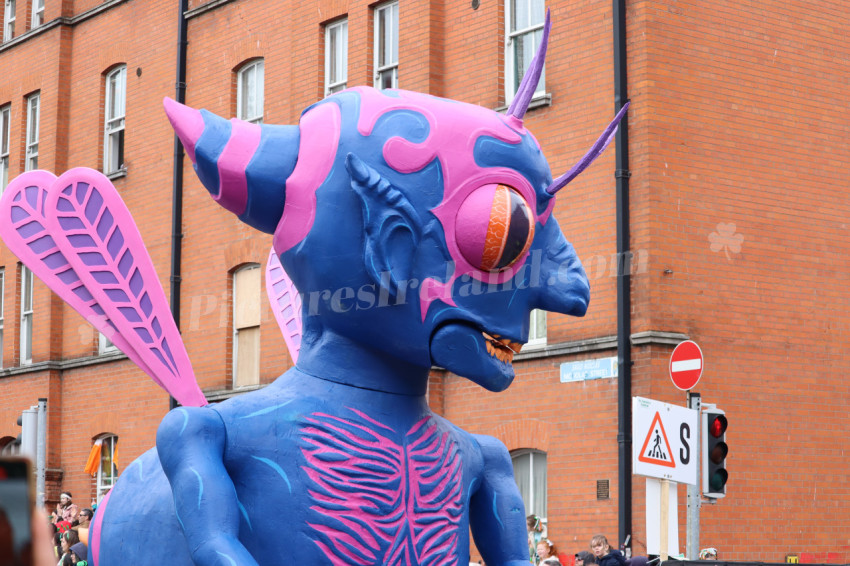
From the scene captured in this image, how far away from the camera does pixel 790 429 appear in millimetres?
14852

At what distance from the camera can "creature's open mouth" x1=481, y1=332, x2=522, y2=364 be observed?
11.9 ft

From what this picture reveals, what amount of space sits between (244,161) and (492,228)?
2.43 ft

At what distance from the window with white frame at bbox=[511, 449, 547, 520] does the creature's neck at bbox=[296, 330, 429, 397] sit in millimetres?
11972

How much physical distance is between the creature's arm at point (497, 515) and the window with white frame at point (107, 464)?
18.4 meters

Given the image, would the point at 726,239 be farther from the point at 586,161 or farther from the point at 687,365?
the point at 586,161

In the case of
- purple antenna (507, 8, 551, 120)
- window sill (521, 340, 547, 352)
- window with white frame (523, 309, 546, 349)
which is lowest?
purple antenna (507, 8, 551, 120)

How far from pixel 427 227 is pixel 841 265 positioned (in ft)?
43.2

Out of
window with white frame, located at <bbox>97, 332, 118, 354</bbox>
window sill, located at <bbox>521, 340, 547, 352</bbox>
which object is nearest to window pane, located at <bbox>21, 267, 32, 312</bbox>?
window with white frame, located at <bbox>97, 332, 118, 354</bbox>

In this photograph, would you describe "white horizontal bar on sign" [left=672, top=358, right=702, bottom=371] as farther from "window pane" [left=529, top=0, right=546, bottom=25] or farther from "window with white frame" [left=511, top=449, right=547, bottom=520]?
"window pane" [left=529, top=0, right=546, bottom=25]

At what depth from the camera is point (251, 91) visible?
20.2 m

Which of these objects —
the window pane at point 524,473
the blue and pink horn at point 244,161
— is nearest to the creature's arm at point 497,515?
the blue and pink horn at point 244,161

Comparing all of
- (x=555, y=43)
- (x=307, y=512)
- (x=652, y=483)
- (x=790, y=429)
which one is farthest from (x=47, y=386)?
(x=307, y=512)

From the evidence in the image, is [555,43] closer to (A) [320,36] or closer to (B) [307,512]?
(A) [320,36]

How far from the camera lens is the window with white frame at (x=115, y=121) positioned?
22.7 metres
